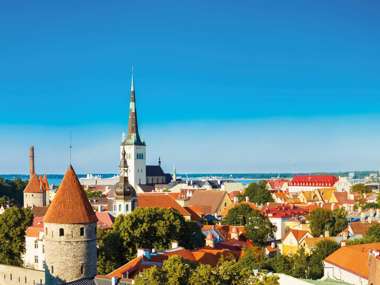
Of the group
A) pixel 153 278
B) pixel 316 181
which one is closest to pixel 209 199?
pixel 316 181

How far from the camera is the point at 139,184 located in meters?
137

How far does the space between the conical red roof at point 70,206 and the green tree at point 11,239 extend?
16.6 m

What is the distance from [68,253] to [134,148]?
97.1 metres

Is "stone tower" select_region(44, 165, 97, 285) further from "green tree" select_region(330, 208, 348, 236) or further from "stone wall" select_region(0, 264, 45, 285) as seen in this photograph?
"green tree" select_region(330, 208, 348, 236)

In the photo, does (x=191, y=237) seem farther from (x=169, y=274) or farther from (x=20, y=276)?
(x=169, y=274)

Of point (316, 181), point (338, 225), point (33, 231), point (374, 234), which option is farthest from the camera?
point (316, 181)

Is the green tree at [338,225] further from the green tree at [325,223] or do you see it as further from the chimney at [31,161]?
the chimney at [31,161]

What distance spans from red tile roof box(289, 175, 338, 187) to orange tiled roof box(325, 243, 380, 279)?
116704 millimetres

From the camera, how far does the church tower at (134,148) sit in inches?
5108

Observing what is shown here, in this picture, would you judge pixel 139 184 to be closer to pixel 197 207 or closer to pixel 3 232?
pixel 197 207

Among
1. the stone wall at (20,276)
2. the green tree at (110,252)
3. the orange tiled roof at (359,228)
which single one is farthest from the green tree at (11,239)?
the orange tiled roof at (359,228)

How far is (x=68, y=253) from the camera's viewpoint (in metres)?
36.2

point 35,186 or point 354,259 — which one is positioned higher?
point 35,186

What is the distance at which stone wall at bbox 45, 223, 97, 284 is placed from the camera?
36062 millimetres
